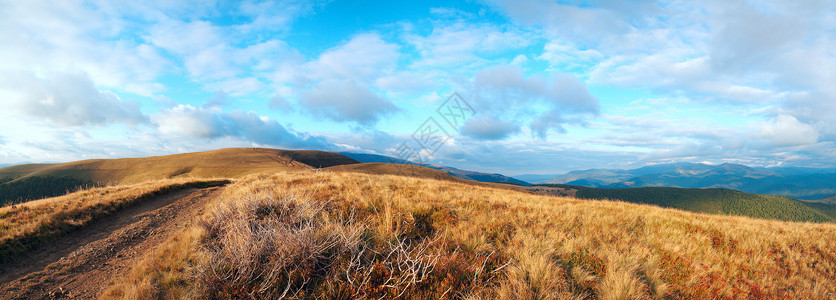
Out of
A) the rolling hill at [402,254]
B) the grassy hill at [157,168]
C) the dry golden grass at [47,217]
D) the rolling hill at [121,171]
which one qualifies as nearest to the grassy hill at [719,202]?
the rolling hill at [402,254]

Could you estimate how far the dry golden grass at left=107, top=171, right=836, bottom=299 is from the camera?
14.5ft

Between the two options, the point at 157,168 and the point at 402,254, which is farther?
the point at 157,168

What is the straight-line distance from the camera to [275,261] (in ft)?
14.8

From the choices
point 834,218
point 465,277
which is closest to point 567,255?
point 465,277

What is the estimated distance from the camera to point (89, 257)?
22.3 ft

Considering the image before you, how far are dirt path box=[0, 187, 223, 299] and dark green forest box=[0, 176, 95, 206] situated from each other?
92.3 m

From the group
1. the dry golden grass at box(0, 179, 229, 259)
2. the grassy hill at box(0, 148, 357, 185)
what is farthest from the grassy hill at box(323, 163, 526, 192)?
the dry golden grass at box(0, 179, 229, 259)

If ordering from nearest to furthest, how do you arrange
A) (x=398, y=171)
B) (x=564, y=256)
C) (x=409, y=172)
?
(x=564, y=256)
(x=398, y=171)
(x=409, y=172)

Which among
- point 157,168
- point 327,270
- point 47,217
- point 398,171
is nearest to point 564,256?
point 327,270

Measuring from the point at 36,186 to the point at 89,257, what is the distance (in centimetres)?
11422

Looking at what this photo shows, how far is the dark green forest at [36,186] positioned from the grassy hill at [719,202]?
14604cm

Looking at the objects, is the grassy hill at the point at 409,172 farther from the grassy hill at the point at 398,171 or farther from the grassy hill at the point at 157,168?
the grassy hill at the point at 157,168

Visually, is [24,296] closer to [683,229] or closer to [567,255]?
[567,255]

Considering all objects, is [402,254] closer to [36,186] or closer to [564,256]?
[564,256]
